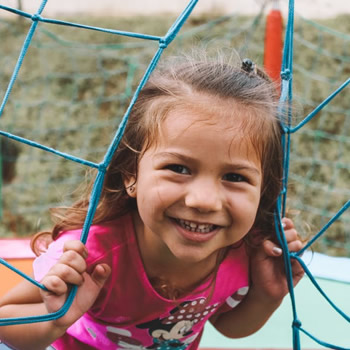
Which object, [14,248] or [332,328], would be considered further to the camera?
[14,248]

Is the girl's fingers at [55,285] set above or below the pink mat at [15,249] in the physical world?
below

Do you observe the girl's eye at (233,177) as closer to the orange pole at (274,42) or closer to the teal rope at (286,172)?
the teal rope at (286,172)

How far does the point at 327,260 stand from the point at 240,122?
3.25 feet

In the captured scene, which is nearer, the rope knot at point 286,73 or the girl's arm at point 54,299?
the girl's arm at point 54,299

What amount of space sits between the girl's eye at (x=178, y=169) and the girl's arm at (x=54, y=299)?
0.16 metres

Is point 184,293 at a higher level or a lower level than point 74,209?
lower

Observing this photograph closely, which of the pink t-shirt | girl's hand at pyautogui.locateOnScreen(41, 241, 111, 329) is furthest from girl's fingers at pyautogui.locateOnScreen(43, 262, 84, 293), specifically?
the pink t-shirt

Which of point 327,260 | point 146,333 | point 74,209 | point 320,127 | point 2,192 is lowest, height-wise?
point 146,333

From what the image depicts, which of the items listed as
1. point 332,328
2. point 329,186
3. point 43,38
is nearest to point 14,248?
point 332,328

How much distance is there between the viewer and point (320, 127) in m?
3.20

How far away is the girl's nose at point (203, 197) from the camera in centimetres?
79

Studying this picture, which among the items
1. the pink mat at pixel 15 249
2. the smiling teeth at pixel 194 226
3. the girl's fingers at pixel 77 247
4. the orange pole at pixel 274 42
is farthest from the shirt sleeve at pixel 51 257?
the orange pole at pixel 274 42

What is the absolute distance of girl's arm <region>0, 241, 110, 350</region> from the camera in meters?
0.80

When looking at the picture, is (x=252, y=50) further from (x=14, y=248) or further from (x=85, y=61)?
(x=14, y=248)
